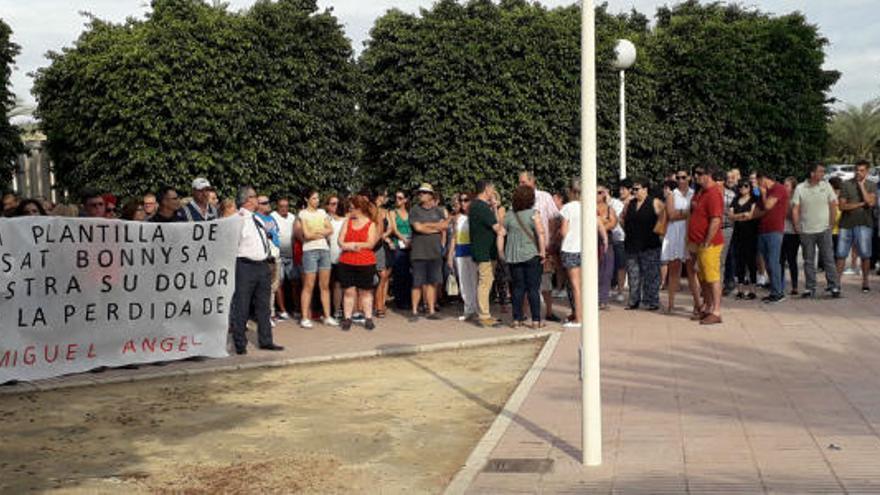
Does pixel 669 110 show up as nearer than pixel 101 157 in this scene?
No

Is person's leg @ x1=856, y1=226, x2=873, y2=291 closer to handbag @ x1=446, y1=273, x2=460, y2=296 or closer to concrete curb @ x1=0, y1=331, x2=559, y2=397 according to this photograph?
concrete curb @ x1=0, y1=331, x2=559, y2=397

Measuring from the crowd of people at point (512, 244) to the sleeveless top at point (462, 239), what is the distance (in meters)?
0.02

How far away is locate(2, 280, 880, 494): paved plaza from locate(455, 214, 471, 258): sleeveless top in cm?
97

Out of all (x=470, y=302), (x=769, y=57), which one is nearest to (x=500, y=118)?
(x=769, y=57)

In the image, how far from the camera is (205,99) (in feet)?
79.9

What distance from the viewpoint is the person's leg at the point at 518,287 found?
531 inches

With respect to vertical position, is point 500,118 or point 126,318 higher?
point 500,118

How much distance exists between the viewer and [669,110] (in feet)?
94.6

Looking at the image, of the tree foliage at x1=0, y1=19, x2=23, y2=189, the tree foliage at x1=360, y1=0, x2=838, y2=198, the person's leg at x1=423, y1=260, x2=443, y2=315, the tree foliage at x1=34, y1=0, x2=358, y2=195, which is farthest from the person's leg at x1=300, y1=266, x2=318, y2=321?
the tree foliage at x1=0, y1=19, x2=23, y2=189

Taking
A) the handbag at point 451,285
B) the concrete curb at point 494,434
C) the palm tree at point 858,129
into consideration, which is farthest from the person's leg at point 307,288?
the palm tree at point 858,129

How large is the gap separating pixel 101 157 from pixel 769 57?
1714cm

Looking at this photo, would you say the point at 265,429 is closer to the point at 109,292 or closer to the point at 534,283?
the point at 109,292

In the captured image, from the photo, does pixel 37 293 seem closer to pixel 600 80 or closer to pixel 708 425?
pixel 708 425

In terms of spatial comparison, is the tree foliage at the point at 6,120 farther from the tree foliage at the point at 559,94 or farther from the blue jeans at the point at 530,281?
the blue jeans at the point at 530,281
